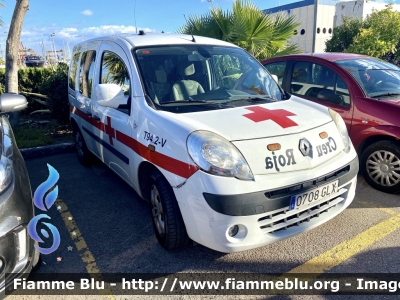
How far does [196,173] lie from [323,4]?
2923 centimetres

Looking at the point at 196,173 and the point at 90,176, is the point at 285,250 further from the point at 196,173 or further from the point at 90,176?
the point at 90,176

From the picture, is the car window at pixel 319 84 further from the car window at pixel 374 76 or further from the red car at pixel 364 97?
the car window at pixel 374 76

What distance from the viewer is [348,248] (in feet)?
9.09

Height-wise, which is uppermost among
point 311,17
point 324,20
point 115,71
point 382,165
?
point 311,17

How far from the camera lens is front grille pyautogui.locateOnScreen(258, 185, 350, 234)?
234 centimetres

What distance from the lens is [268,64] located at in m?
5.27

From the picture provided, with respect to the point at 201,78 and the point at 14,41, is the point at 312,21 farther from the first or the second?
the point at 201,78

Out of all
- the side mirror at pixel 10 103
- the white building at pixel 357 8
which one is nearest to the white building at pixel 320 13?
the white building at pixel 357 8

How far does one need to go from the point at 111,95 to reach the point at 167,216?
4.10 feet

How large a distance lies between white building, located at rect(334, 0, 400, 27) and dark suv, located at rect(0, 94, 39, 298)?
81.5 ft

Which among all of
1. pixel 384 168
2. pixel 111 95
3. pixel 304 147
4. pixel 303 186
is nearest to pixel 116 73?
pixel 111 95

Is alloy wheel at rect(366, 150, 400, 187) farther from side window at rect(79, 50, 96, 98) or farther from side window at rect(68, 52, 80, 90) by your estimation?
side window at rect(68, 52, 80, 90)

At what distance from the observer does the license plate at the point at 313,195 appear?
238 centimetres

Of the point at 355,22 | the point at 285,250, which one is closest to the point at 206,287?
the point at 285,250
